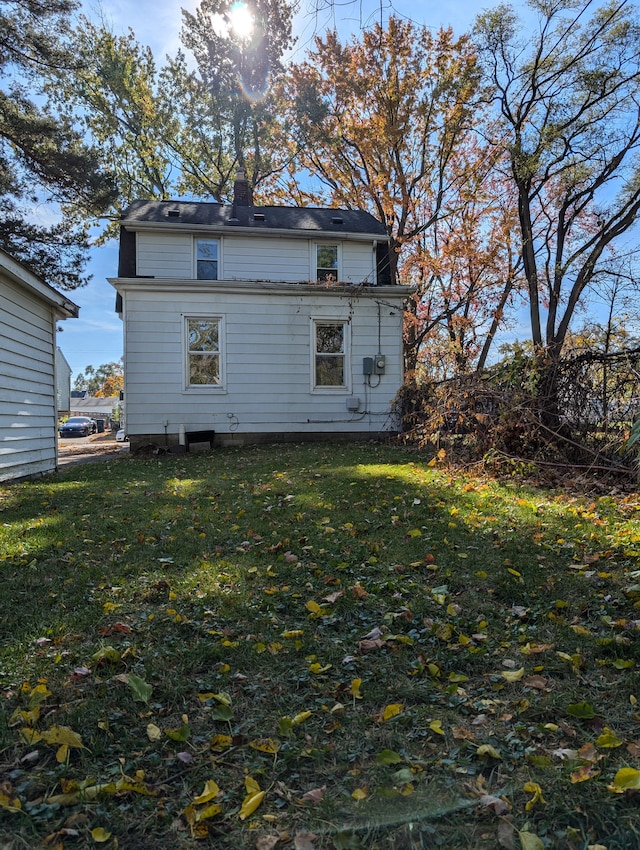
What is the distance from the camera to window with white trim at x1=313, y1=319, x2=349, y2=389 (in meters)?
11.4

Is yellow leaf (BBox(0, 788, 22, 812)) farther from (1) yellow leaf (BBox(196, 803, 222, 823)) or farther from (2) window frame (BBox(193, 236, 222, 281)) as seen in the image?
(2) window frame (BBox(193, 236, 222, 281))

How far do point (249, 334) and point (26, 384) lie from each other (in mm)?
4858

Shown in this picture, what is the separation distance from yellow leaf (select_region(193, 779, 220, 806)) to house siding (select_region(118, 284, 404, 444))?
966 centimetres

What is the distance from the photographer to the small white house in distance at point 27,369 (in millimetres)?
6652

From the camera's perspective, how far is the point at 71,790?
1453mm

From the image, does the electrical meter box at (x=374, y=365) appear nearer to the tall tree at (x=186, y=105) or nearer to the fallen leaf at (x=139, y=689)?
the fallen leaf at (x=139, y=689)

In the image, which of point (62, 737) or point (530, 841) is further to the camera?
point (62, 737)

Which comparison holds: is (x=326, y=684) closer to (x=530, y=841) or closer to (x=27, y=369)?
(x=530, y=841)

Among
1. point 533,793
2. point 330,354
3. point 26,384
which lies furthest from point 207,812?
point 330,354

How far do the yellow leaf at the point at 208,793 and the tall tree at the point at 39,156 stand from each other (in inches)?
495

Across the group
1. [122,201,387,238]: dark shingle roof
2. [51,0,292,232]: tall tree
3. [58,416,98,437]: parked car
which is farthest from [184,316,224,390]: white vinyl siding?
[58,416,98,437]: parked car

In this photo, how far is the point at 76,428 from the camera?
31.0 m

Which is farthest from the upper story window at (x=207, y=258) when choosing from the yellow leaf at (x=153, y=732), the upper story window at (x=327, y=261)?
the yellow leaf at (x=153, y=732)

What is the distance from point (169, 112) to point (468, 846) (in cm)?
2366
